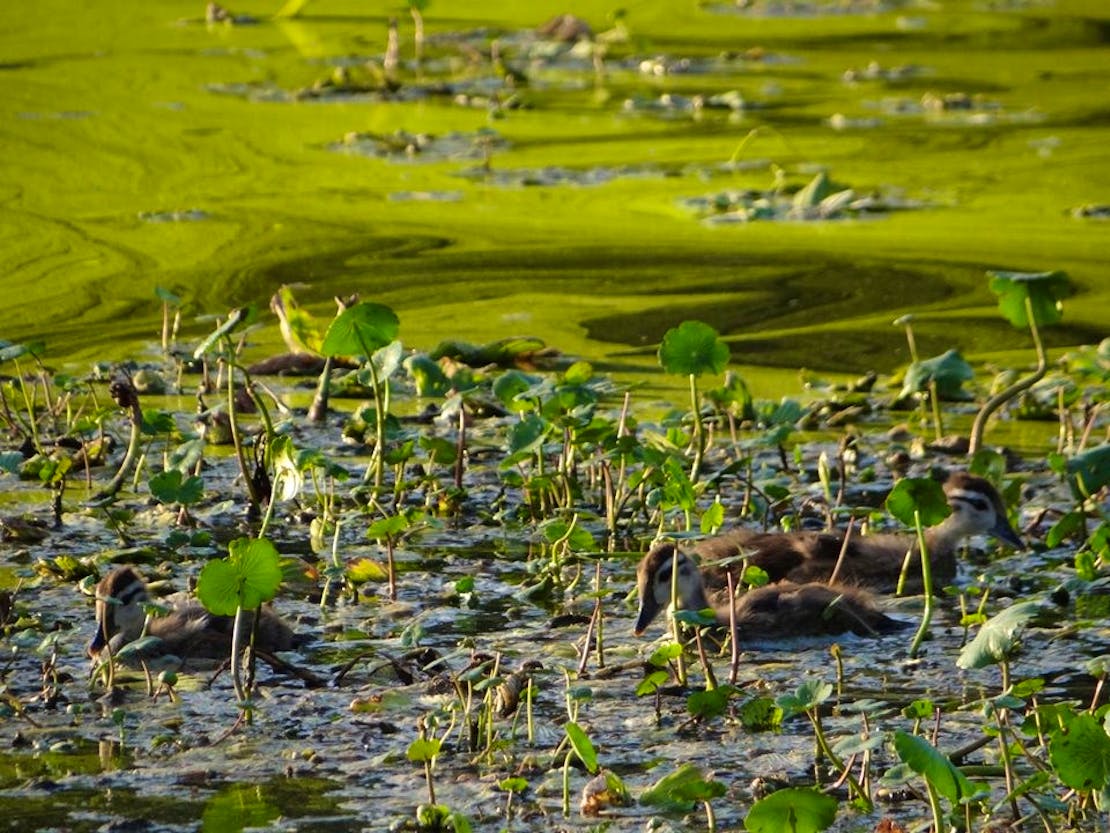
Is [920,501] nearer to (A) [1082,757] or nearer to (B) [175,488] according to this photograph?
(A) [1082,757]

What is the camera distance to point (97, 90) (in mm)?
11484

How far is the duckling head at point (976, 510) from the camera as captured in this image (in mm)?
4559

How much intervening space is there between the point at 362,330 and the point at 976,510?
4.40 feet

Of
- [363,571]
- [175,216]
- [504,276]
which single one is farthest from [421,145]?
[363,571]

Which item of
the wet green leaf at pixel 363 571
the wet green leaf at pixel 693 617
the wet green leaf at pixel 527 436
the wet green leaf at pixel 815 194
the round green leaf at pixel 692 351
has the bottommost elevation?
the wet green leaf at pixel 363 571

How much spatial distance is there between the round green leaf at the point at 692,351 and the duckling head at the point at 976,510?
56cm

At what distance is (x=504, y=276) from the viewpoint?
7.86 metres

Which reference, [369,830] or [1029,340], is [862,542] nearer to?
[369,830]

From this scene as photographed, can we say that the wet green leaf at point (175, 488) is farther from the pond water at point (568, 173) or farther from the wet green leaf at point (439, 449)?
the pond water at point (568, 173)

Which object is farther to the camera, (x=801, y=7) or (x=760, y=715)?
(x=801, y=7)

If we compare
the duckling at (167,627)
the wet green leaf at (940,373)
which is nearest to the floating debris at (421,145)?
the wet green leaf at (940,373)

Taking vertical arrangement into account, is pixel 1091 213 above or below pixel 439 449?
above

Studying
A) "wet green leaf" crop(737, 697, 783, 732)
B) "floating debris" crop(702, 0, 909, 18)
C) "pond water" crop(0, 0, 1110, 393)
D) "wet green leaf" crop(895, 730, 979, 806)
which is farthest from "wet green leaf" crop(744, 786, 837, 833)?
"floating debris" crop(702, 0, 909, 18)

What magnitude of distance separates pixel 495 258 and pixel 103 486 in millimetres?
3134
